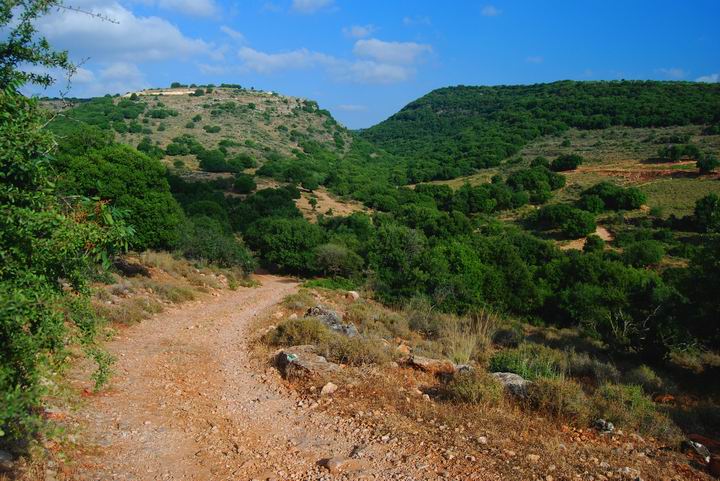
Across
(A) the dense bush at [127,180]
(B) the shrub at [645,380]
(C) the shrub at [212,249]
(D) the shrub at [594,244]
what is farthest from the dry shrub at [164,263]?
(D) the shrub at [594,244]

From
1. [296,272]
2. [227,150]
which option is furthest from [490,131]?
[296,272]

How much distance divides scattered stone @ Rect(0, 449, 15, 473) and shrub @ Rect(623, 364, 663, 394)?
10166 mm

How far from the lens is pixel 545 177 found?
5066cm

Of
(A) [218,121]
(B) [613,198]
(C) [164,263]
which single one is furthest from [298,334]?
(A) [218,121]

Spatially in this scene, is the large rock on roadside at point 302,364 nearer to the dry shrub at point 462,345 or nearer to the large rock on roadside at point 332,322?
the large rock on roadside at point 332,322

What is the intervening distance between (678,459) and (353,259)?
66.2ft

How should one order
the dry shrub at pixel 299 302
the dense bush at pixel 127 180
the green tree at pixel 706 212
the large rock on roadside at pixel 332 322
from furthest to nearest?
the green tree at pixel 706 212 → the dense bush at pixel 127 180 → the dry shrub at pixel 299 302 → the large rock on roadside at pixel 332 322

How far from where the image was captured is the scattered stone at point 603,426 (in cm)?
626

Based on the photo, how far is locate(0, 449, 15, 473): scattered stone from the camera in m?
4.56

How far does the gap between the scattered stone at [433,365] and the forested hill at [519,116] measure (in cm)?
5896

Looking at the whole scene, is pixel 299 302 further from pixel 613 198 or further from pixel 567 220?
pixel 613 198

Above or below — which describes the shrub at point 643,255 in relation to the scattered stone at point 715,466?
below

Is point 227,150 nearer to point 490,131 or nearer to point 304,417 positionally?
point 490,131

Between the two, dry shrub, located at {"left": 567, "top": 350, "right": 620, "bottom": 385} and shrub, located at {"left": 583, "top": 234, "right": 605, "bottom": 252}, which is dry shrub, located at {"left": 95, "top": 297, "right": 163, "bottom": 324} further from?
shrub, located at {"left": 583, "top": 234, "right": 605, "bottom": 252}
